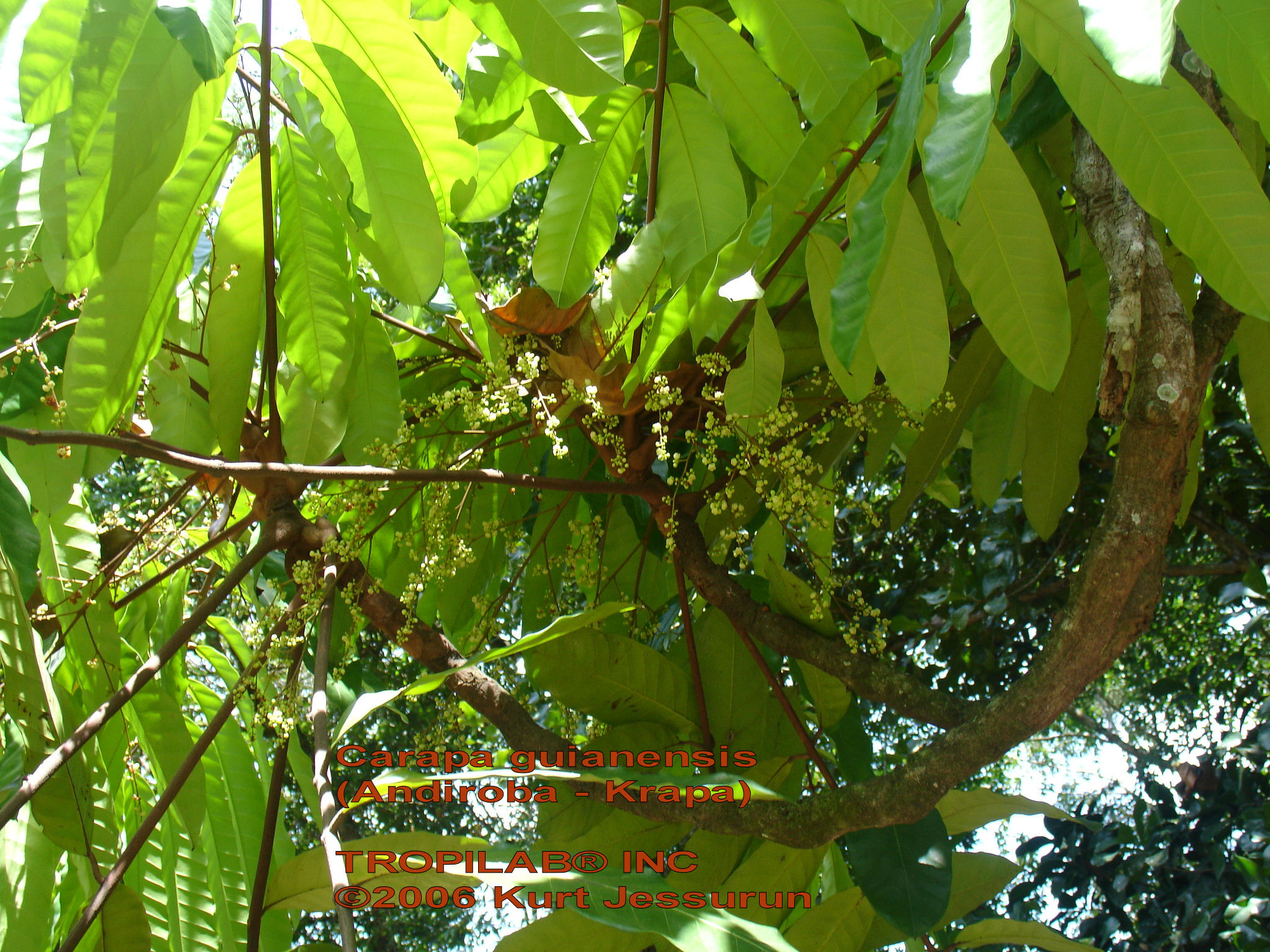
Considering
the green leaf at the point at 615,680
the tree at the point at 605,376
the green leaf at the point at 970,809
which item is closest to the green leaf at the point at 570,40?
the tree at the point at 605,376

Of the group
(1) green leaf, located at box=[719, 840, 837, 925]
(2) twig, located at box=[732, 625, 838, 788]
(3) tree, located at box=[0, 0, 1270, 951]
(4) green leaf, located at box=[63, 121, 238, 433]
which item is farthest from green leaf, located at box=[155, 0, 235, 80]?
(1) green leaf, located at box=[719, 840, 837, 925]

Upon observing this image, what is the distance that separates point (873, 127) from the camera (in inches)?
29.1

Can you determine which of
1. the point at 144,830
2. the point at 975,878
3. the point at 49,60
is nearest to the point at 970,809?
the point at 975,878

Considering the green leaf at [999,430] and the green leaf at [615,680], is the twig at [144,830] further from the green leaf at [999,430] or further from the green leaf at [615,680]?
the green leaf at [999,430]

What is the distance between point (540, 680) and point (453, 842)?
0.70ft

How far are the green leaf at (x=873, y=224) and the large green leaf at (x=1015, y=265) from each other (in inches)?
10.1

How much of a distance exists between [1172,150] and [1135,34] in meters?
0.24

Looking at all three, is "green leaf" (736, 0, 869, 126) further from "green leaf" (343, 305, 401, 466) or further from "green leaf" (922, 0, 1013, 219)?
"green leaf" (343, 305, 401, 466)

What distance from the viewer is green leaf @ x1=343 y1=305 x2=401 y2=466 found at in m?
1.05

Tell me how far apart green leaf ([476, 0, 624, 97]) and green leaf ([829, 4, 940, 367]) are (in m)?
0.23

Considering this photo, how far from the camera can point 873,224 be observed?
19.6 inches

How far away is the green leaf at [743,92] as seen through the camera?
0.88m

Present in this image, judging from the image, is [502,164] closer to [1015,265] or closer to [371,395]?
[371,395]

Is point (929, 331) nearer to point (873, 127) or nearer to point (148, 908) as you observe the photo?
point (873, 127)
